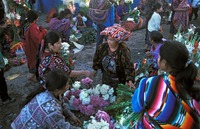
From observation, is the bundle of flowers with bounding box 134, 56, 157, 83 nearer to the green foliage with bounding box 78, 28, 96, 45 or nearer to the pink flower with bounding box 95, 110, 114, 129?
the pink flower with bounding box 95, 110, 114, 129

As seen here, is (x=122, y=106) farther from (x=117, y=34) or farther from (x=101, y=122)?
(x=117, y=34)

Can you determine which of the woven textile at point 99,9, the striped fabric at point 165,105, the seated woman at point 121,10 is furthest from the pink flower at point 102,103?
the seated woman at point 121,10

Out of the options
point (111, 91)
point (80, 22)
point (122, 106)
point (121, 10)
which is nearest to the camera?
point (122, 106)

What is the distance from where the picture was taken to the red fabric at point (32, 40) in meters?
4.86

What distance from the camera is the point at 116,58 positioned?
3586 millimetres

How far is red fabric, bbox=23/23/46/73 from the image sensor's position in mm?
4855

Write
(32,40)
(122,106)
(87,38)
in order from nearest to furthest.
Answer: (122,106) → (32,40) → (87,38)

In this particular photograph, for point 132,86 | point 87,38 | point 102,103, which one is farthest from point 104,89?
point 87,38

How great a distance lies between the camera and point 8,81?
5.28 m

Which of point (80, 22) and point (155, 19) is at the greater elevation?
point (155, 19)

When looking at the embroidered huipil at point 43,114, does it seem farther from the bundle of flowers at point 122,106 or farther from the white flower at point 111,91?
the white flower at point 111,91

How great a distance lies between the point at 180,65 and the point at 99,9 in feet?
14.0

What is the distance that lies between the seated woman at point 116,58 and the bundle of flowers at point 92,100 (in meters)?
0.20

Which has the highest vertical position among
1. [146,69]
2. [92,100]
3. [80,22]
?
[80,22]
